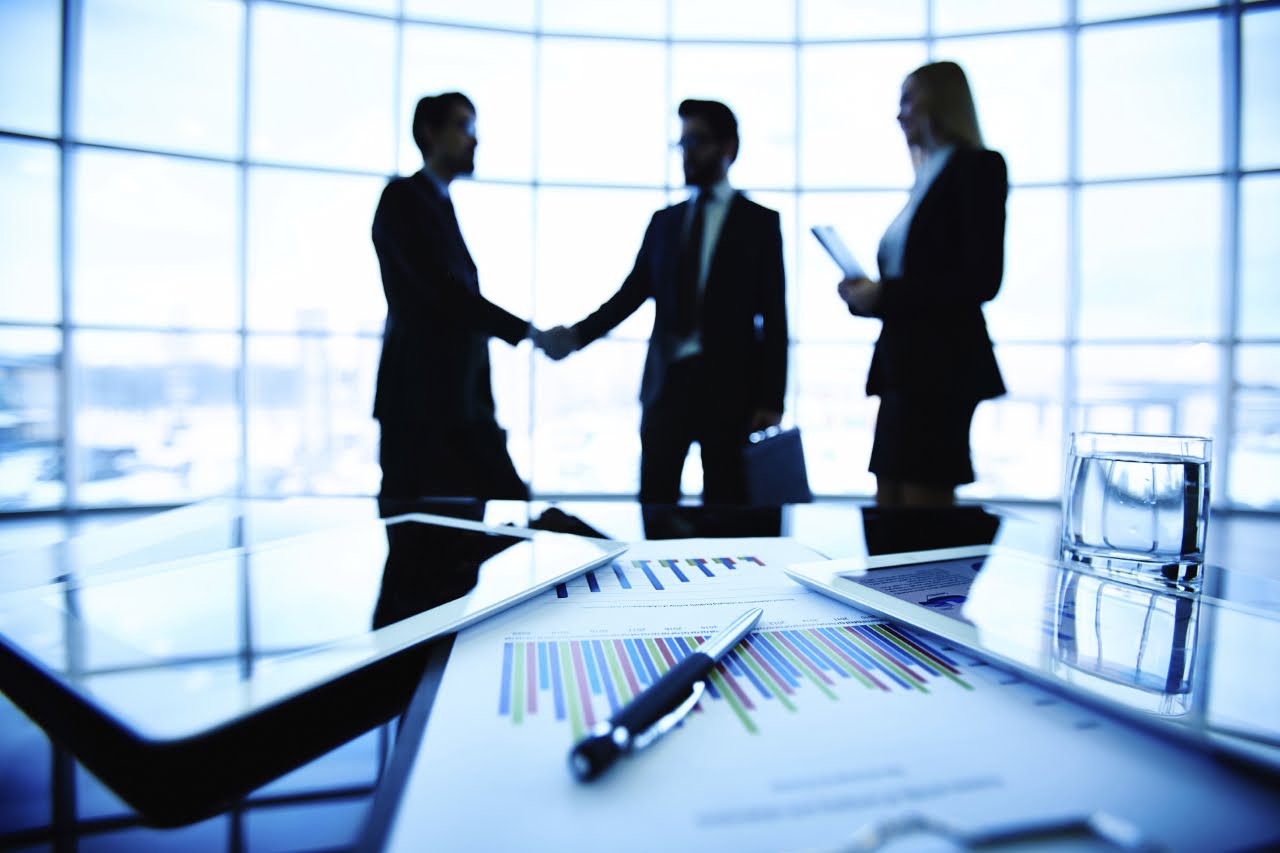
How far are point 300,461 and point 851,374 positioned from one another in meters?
3.90

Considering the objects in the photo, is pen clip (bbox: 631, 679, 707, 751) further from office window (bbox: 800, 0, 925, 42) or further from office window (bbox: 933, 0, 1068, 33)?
office window (bbox: 933, 0, 1068, 33)

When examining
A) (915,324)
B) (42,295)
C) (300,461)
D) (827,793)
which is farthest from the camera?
(300,461)

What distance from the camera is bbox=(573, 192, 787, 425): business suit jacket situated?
1.99 meters

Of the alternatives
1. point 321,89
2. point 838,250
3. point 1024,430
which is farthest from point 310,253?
point 1024,430

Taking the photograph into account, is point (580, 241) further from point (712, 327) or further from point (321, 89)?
point (712, 327)

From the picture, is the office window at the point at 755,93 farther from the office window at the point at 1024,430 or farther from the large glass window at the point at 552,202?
the office window at the point at 1024,430

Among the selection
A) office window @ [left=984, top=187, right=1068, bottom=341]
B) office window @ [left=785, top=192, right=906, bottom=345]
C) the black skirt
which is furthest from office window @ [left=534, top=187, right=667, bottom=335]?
the black skirt

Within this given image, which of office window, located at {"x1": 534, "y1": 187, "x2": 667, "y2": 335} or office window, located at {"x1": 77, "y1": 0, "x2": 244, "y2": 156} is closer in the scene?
office window, located at {"x1": 77, "y1": 0, "x2": 244, "y2": 156}

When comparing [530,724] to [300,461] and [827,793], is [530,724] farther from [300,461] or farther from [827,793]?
[300,461]

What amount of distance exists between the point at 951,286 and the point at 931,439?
1.16ft

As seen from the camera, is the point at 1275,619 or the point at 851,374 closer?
the point at 1275,619

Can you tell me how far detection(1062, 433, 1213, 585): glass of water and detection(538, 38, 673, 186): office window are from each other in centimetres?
407

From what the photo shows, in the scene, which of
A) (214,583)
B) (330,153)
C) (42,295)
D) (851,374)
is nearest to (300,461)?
(42,295)

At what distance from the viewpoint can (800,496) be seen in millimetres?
1273
